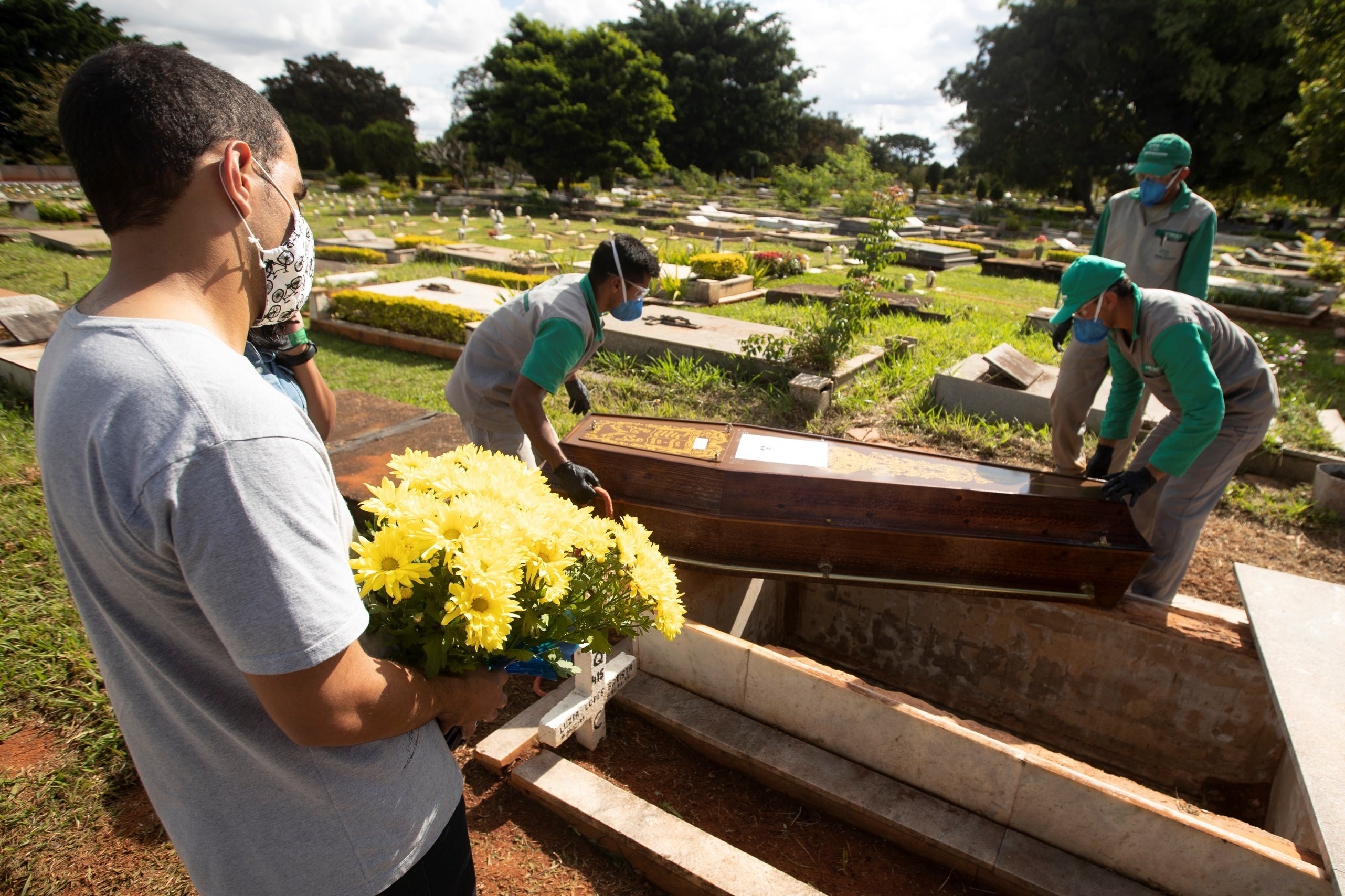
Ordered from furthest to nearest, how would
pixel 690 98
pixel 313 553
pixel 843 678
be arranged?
pixel 690 98 < pixel 843 678 < pixel 313 553

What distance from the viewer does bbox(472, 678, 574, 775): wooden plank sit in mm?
2340

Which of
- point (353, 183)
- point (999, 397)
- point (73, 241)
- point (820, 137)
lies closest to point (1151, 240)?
point (999, 397)

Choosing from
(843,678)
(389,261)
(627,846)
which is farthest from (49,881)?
(389,261)

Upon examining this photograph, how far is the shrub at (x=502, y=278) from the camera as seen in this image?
31.6 feet

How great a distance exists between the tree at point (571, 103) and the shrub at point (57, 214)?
14284mm

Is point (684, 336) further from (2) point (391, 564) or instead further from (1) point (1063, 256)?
(1) point (1063, 256)

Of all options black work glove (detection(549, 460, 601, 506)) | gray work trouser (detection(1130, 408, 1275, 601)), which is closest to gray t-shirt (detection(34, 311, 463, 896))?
black work glove (detection(549, 460, 601, 506))

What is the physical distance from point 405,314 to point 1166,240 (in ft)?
22.6

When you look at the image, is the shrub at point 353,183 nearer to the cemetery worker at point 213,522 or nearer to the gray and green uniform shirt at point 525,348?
the gray and green uniform shirt at point 525,348

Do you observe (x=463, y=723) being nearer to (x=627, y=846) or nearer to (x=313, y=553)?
(x=313, y=553)

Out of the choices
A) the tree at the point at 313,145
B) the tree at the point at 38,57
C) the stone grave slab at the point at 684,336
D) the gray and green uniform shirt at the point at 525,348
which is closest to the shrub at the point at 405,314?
the stone grave slab at the point at 684,336

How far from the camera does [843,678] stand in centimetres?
234

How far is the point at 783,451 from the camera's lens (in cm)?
310

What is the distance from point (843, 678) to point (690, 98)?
39.1 metres
